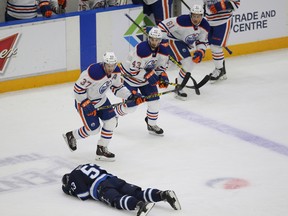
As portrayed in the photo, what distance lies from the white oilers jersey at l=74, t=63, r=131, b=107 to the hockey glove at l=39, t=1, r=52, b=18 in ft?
7.27

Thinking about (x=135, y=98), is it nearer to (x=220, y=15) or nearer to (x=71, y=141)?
(x=71, y=141)

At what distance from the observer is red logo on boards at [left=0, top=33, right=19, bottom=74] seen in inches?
396

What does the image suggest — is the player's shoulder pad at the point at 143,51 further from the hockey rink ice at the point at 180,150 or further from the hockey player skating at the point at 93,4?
the hockey player skating at the point at 93,4

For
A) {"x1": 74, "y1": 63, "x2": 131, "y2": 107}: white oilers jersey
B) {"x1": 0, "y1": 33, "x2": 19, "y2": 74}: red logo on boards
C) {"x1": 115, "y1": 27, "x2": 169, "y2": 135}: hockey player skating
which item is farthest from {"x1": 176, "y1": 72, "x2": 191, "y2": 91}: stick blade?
{"x1": 0, "y1": 33, "x2": 19, "y2": 74}: red logo on boards

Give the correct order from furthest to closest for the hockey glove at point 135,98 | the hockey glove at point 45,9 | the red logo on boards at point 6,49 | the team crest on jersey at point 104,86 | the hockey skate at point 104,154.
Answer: the hockey glove at point 45,9
the red logo on boards at point 6,49
the hockey glove at point 135,98
the hockey skate at point 104,154
the team crest on jersey at point 104,86

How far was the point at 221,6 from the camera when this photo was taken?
10617 mm

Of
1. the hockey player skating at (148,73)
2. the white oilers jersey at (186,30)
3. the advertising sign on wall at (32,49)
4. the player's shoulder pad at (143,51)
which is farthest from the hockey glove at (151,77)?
the advertising sign on wall at (32,49)

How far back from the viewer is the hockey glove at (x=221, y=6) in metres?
10.6

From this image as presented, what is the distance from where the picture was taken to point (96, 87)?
26.8 feet

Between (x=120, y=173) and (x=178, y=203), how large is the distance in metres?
1.04

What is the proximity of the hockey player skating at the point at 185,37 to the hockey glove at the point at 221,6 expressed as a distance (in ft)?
1.60

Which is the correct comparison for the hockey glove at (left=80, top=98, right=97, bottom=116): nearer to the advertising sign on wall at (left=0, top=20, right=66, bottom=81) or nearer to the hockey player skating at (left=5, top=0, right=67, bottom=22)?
the advertising sign on wall at (left=0, top=20, right=66, bottom=81)

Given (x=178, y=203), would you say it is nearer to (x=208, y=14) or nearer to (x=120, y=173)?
(x=120, y=173)

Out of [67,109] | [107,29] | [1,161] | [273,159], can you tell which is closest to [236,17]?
[107,29]
